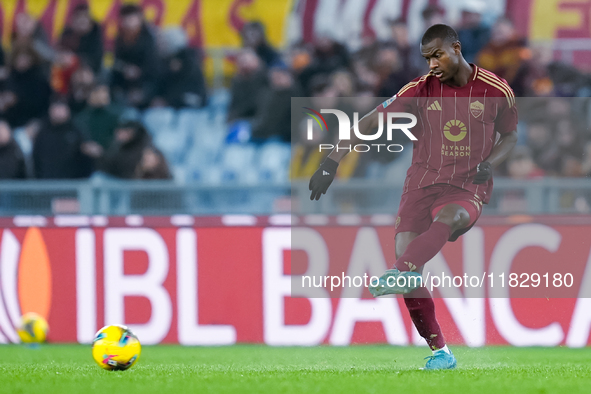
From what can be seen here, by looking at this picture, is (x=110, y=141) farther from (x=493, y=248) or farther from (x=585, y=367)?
(x=585, y=367)

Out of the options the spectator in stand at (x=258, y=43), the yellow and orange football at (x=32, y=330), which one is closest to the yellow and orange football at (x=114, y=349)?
the yellow and orange football at (x=32, y=330)

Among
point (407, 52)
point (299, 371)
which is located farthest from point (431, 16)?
point (299, 371)

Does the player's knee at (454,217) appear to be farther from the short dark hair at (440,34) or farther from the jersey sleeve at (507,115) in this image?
the short dark hair at (440,34)

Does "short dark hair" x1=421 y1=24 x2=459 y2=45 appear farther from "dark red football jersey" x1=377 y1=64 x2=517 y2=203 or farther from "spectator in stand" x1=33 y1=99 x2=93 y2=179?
"spectator in stand" x1=33 y1=99 x2=93 y2=179

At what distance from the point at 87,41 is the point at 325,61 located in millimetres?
3086

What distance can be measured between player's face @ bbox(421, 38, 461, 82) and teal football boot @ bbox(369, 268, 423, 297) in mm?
1297

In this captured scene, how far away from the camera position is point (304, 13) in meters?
12.2

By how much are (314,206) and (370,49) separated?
2865 millimetres

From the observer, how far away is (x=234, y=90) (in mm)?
10109

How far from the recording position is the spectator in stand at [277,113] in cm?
927

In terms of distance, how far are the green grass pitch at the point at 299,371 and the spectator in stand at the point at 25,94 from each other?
3511mm

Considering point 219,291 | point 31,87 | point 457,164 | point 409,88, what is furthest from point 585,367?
point 31,87

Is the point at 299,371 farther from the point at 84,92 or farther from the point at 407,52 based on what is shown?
the point at 84,92

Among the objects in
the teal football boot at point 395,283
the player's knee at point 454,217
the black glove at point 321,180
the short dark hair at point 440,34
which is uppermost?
the short dark hair at point 440,34
